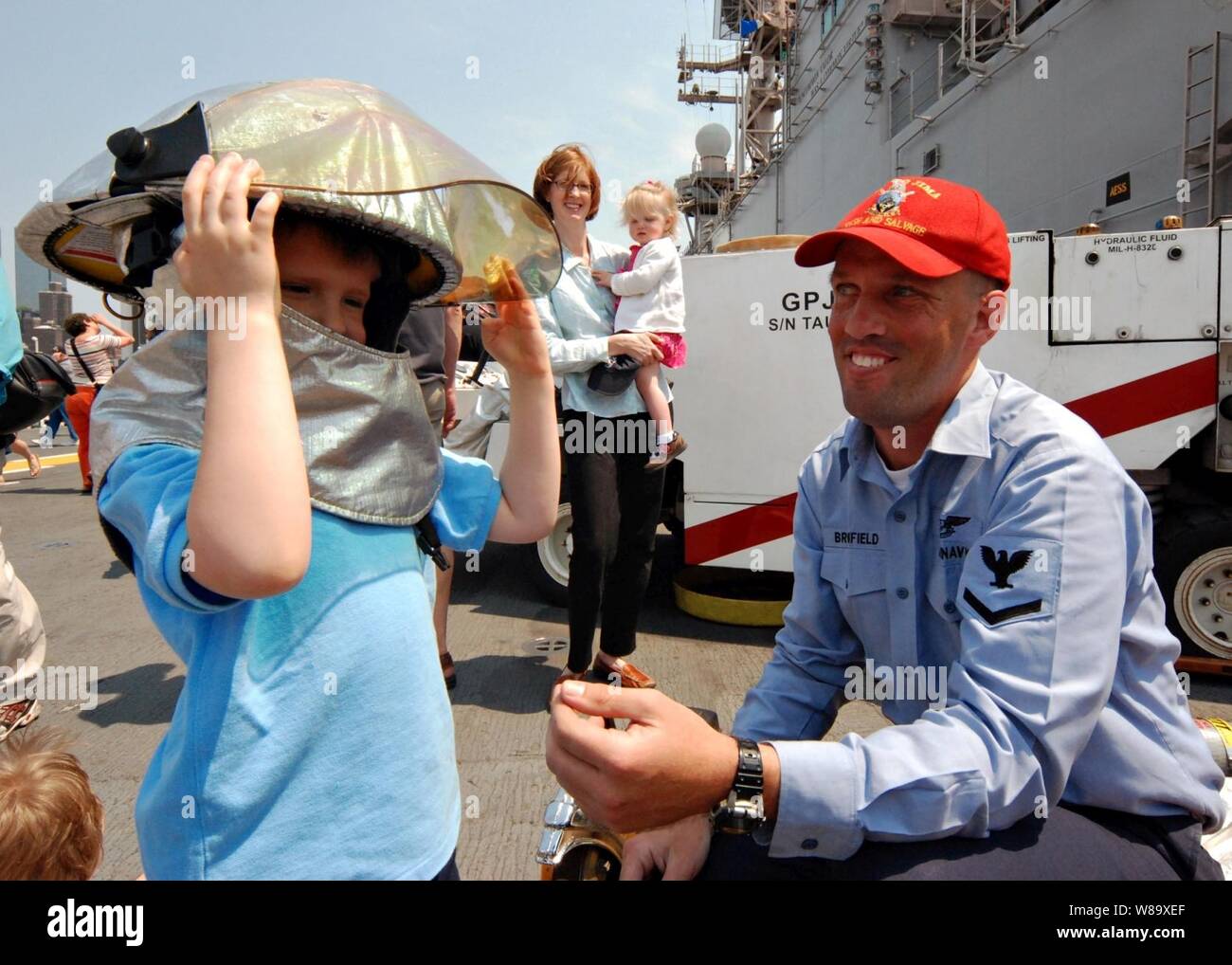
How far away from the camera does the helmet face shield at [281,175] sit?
3.45 ft

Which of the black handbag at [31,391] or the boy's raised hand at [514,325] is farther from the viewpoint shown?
the black handbag at [31,391]

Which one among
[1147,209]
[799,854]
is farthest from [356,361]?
[1147,209]

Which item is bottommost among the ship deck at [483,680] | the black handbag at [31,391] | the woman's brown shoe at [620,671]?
the ship deck at [483,680]

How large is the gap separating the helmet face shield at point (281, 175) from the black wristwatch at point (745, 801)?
37.3 inches

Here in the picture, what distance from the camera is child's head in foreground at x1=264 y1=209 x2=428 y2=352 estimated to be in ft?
3.84

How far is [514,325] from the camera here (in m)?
1.54

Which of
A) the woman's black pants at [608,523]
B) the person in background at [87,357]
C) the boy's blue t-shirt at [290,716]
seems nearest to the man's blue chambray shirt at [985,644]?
the boy's blue t-shirt at [290,716]

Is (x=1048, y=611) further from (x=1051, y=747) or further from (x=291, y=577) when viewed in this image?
(x=291, y=577)

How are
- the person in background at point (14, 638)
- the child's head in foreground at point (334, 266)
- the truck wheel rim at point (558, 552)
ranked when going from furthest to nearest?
the truck wheel rim at point (558, 552)
the person in background at point (14, 638)
the child's head in foreground at point (334, 266)

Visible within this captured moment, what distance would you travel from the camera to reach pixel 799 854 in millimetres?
1175

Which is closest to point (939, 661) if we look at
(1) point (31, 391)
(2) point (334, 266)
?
(2) point (334, 266)
